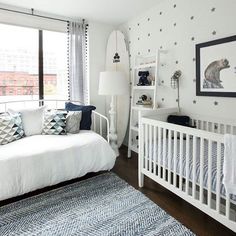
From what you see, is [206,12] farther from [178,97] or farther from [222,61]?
[178,97]

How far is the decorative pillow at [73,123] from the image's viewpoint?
2645 millimetres

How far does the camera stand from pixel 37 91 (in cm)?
323

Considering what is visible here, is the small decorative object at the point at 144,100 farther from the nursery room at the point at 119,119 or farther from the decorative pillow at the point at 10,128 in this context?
A: the decorative pillow at the point at 10,128

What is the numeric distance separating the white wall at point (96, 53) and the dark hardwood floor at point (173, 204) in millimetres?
1353

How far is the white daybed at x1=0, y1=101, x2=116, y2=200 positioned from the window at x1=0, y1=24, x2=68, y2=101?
3.31 ft

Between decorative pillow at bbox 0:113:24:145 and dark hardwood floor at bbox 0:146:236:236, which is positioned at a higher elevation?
decorative pillow at bbox 0:113:24:145

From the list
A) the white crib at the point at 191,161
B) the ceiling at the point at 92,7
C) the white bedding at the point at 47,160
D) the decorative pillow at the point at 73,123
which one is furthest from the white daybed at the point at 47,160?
the ceiling at the point at 92,7

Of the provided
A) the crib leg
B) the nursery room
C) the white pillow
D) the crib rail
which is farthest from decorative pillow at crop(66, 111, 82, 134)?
the crib rail

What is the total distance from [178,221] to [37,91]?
2625 millimetres

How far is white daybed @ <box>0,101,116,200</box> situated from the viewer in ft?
6.08

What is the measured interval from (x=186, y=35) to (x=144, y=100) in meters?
1.00

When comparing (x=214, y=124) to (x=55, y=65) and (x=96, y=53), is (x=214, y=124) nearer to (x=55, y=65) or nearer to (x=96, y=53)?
(x=96, y=53)

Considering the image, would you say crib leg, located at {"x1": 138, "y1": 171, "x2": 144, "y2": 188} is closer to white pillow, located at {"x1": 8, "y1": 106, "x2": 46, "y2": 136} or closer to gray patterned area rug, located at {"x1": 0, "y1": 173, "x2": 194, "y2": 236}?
gray patterned area rug, located at {"x1": 0, "y1": 173, "x2": 194, "y2": 236}

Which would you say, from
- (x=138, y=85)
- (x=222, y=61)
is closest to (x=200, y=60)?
(x=222, y=61)
